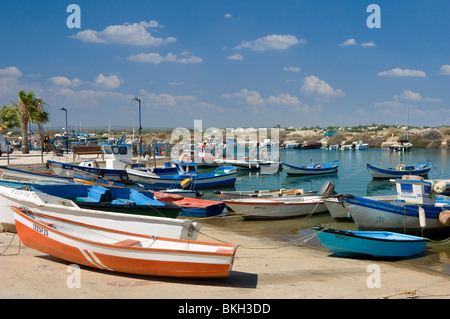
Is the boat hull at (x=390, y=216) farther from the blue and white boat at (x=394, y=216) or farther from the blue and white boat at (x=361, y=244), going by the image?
the blue and white boat at (x=361, y=244)

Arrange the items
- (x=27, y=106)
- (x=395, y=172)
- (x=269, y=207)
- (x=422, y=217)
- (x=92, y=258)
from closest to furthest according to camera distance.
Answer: (x=92, y=258) → (x=422, y=217) → (x=269, y=207) → (x=395, y=172) → (x=27, y=106)

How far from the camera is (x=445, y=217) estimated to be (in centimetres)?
1545

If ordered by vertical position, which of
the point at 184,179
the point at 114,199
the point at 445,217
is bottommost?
the point at 445,217

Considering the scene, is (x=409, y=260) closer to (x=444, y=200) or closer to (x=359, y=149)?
(x=444, y=200)

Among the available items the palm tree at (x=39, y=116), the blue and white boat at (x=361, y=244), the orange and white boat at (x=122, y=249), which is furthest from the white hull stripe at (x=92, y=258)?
the palm tree at (x=39, y=116)

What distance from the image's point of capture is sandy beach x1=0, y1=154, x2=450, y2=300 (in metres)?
7.25

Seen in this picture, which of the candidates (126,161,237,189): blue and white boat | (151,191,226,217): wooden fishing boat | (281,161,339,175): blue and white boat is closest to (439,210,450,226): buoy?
(151,191,226,217): wooden fishing boat

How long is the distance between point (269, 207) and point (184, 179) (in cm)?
1038

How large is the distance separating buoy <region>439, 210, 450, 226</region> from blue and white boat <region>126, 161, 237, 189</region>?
1541 cm

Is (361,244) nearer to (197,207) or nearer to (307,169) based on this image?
(197,207)

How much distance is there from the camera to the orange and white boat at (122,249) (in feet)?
25.6

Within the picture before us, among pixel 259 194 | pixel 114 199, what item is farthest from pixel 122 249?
pixel 259 194

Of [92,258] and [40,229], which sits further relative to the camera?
[40,229]

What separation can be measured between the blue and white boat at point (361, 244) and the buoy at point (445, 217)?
3640 mm
